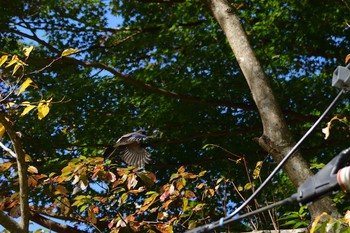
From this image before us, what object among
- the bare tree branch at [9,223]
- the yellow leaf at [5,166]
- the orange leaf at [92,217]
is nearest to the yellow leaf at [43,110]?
the bare tree branch at [9,223]

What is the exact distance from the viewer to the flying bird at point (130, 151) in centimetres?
Result: 544

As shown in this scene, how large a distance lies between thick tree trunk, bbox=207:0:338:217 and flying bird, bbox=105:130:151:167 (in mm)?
1098

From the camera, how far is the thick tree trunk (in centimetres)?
470

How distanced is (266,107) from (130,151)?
1.33m

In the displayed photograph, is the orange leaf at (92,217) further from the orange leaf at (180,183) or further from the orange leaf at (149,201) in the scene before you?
the orange leaf at (180,183)

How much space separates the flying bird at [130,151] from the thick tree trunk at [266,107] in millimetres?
1098

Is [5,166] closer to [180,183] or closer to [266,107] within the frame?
[180,183]

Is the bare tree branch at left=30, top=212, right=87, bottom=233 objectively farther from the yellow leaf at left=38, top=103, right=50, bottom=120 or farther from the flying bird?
the yellow leaf at left=38, top=103, right=50, bottom=120

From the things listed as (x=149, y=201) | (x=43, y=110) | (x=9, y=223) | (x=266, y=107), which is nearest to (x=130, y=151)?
(x=149, y=201)

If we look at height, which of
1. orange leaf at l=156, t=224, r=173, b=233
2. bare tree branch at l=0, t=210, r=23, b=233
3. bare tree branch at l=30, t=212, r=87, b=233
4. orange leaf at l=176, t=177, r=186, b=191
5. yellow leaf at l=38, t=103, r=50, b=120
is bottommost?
bare tree branch at l=0, t=210, r=23, b=233

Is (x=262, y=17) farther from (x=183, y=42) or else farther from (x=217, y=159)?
(x=217, y=159)

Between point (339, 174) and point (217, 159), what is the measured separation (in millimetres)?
6838

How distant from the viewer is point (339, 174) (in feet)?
5.61

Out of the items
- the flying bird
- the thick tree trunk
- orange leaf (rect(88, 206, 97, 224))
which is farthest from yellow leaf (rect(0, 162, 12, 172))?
the thick tree trunk
